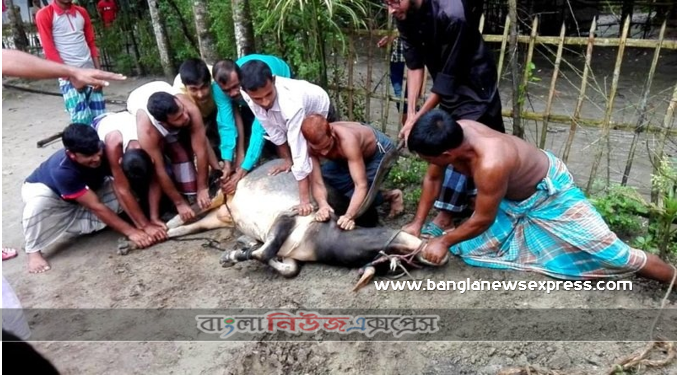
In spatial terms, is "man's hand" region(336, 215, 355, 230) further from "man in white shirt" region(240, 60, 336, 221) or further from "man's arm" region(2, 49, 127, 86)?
"man's arm" region(2, 49, 127, 86)

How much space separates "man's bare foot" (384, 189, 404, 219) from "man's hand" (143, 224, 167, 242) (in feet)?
5.80

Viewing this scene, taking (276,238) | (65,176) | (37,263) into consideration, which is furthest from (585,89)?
(37,263)

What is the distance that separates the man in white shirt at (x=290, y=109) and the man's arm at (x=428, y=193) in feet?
1.95

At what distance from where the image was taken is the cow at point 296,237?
3.29 m

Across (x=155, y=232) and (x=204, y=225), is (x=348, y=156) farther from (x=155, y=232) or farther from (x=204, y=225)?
(x=155, y=232)

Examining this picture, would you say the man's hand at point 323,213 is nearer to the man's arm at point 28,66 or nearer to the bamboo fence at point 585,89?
the bamboo fence at point 585,89

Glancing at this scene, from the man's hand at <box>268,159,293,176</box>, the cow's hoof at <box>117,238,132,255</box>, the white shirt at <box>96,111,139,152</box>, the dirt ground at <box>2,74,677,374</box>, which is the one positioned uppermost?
the white shirt at <box>96,111,139,152</box>

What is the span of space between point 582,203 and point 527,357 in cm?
97

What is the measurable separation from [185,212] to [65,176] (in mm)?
882

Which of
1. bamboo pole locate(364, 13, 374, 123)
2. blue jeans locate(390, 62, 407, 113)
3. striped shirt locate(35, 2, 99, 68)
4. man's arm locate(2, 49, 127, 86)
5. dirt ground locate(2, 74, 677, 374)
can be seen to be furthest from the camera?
blue jeans locate(390, 62, 407, 113)

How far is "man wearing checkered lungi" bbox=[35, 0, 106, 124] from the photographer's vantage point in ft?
16.0

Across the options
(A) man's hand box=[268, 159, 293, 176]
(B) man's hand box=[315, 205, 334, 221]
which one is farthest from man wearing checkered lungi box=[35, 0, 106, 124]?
(B) man's hand box=[315, 205, 334, 221]

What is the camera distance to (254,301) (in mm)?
3207

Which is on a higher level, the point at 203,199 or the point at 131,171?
the point at 131,171
